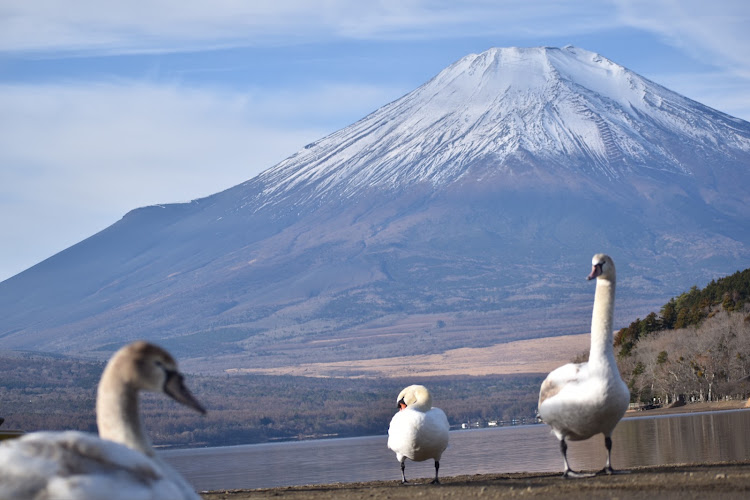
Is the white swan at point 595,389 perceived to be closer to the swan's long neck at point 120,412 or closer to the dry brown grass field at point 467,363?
the swan's long neck at point 120,412

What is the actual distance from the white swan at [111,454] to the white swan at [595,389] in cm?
743

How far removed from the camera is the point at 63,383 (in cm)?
13288

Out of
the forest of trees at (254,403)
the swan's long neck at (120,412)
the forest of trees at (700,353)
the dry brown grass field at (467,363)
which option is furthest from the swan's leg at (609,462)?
the dry brown grass field at (467,363)

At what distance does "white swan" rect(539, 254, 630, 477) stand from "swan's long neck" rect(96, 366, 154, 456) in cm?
765

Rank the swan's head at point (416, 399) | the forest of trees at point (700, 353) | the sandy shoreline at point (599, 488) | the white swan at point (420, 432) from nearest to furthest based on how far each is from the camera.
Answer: the sandy shoreline at point (599, 488)
the white swan at point (420, 432)
the swan's head at point (416, 399)
the forest of trees at point (700, 353)

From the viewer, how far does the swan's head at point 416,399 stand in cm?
2007

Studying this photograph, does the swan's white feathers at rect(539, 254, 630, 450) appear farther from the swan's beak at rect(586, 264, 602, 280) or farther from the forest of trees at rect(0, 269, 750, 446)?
the forest of trees at rect(0, 269, 750, 446)

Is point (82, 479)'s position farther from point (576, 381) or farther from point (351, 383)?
point (351, 383)

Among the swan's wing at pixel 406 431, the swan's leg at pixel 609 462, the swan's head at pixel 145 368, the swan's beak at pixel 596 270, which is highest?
the swan's beak at pixel 596 270

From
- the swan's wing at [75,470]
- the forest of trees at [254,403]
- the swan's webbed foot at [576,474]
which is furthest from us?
the forest of trees at [254,403]

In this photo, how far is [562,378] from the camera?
50.6ft

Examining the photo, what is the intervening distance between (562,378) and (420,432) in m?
4.11

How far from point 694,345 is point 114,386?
242 feet

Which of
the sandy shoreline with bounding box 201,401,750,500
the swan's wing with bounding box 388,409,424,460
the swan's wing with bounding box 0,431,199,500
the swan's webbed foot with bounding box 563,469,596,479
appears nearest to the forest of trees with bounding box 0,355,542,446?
the swan's wing with bounding box 388,409,424,460
